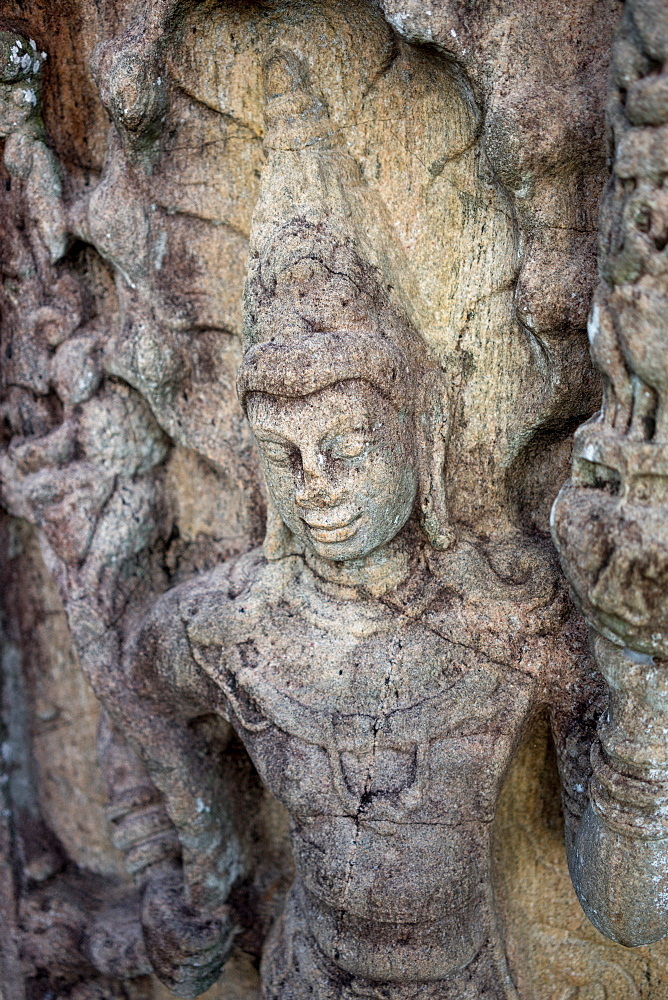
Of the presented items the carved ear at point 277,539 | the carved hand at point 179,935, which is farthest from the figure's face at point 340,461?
the carved hand at point 179,935

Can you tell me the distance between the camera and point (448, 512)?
2217 mm

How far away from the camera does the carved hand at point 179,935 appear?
8.68 feet

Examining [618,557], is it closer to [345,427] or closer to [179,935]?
[345,427]

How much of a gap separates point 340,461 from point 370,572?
0.35m

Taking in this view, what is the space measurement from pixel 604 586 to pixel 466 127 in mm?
1082

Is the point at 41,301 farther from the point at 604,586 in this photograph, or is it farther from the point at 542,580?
the point at 604,586

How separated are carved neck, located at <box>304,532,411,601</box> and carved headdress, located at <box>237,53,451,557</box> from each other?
0.12 metres

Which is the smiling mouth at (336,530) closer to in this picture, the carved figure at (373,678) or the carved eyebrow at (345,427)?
the carved figure at (373,678)

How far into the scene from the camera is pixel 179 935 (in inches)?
104

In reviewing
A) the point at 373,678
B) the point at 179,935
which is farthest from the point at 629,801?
the point at 179,935

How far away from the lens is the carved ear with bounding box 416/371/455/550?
7.10 feet

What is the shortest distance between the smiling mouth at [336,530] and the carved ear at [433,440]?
0.75 ft

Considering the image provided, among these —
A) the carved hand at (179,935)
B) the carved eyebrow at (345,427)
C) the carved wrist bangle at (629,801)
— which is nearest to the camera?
the carved wrist bangle at (629,801)

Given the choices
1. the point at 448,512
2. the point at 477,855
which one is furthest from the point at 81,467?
the point at 477,855
